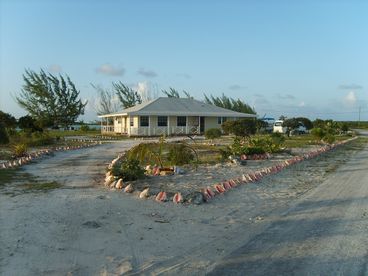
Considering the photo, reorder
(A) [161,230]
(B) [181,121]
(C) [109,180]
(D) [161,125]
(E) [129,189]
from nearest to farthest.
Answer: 1. (A) [161,230]
2. (E) [129,189]
3. (C) [109,180]
4. (D) [161,125]
5. (B) [181,121]

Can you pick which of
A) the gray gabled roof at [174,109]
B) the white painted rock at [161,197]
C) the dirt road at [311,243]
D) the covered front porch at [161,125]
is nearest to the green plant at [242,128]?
the dirt road at [311,243]

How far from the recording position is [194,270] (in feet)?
16.8

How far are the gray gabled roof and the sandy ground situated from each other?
2971 centimetres

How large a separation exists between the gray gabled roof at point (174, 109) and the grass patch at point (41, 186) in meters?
28.7

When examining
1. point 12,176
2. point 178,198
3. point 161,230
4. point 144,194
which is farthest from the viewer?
point 12,176

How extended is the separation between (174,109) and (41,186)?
32.9 m

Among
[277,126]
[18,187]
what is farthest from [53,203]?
[277,126]

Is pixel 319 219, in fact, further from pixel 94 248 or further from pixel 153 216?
pixel 94 248

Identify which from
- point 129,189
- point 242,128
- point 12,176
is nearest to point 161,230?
point 129,189

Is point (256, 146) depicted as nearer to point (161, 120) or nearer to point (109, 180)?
point (109, 180)

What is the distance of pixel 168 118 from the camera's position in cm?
4131

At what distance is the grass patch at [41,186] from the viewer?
982 cm

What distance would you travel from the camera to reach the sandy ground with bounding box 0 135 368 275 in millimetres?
5277

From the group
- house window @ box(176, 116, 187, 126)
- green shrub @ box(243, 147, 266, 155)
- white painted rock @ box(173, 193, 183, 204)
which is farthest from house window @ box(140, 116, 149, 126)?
white painted rock @ box(173, 193, 183, 204)
